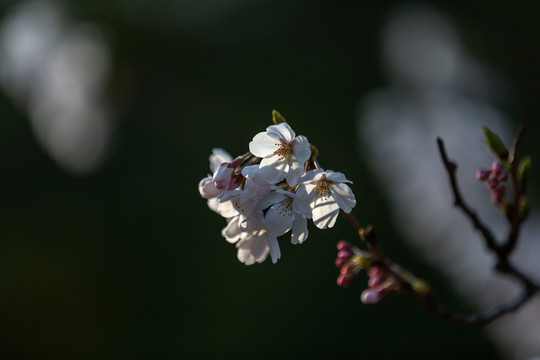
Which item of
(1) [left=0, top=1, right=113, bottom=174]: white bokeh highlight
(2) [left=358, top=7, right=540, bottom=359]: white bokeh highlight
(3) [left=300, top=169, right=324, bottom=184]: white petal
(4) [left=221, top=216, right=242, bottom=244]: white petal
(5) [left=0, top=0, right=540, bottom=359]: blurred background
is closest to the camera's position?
(3) [left=300, top=169, right=324, bottom=184]: white petal

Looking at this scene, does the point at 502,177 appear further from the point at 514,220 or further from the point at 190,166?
the point at 190,166

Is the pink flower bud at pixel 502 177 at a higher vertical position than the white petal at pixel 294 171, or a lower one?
lower

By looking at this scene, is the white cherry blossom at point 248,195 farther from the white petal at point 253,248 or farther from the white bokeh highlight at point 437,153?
the white bokeh highlight at point 437,153

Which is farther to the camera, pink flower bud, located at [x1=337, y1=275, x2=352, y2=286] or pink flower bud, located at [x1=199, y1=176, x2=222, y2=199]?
pink flower bud, located at [x1=337, y1=275, x2=352, y2=286]

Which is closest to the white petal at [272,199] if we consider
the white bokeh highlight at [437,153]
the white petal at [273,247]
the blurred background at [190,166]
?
the white petal at [273,247]

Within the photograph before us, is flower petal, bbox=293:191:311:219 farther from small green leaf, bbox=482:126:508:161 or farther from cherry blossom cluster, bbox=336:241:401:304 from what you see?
small green leaf, bbox=482:126:508:161

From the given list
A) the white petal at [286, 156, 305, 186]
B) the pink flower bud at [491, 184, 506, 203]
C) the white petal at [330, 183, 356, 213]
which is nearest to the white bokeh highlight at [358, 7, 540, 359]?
the pink flower bud at [491, 184, 506, 203]
